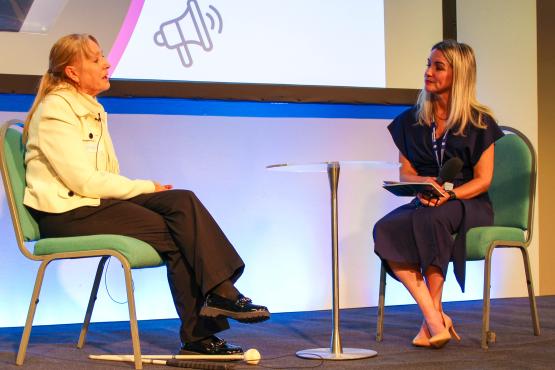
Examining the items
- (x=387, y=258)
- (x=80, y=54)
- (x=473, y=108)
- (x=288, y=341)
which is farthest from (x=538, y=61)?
(x=80, y=54)

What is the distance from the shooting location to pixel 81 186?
9.08ft

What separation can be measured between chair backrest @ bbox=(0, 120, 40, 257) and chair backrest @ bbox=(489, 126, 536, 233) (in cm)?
203

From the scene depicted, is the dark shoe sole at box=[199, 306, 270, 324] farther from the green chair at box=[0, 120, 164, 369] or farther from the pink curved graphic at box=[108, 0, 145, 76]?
the pink curved graphic at box=[108, 0, 145, 76]

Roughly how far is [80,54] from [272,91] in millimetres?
1375

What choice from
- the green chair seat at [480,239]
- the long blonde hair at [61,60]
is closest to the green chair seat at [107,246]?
the long blonde hair at [61,60]

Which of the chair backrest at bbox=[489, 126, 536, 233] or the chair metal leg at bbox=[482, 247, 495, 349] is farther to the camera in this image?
the chair backrest at bbox=[489, 126, 536, 233]

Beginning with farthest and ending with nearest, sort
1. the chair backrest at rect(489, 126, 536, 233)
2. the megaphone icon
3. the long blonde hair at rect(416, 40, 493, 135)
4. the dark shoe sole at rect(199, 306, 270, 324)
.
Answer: the megaphone icon
the chair backrest at rect(489, 126, 536, 233)
the long blonde hair at rect(416, 40, 493, 135)
the dark shoe sole at rect(199, 306, 270, 324)

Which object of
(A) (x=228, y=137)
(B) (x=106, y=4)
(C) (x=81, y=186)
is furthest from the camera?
(A) (x=228, y=137)

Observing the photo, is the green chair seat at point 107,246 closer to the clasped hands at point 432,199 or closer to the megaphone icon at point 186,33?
the clasped hands at point 432,199

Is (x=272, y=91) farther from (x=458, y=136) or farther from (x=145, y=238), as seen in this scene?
(x=145, y=238)

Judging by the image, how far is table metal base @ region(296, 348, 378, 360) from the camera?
2.81 m

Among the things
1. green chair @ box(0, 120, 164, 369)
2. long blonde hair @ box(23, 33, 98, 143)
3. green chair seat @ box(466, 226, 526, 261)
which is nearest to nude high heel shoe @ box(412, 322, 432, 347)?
green chair seat @ box(466, 226, 526, 261)

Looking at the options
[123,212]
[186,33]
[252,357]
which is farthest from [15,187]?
[186,33]

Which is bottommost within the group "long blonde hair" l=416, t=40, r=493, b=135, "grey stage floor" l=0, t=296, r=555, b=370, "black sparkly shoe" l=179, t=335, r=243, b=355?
"grey stage floor" l=0, t=296, r=555, b=370
